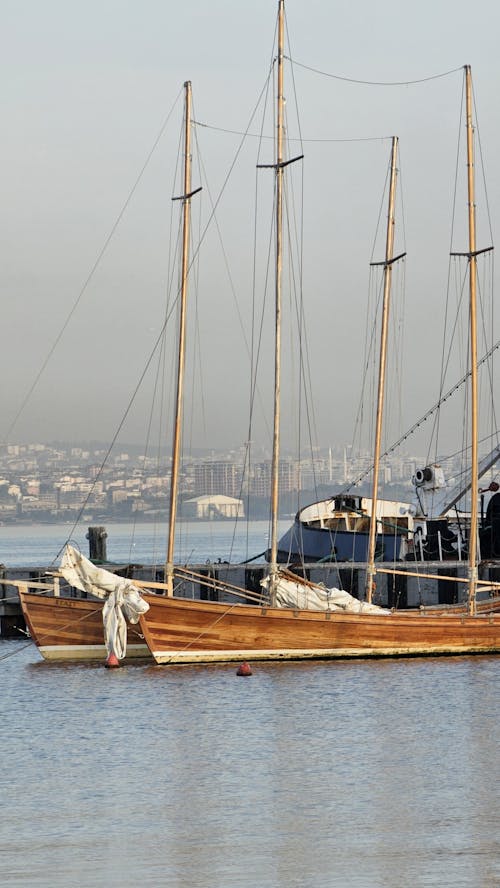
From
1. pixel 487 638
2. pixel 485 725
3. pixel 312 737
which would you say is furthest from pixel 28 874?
pixel 487 638

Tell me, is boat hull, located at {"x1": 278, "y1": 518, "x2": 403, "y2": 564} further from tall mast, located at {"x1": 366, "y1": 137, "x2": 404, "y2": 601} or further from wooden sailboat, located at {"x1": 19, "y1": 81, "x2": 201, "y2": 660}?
wooden sailboat, located at {"x1": 19, "y1": 81, "x2": 201, "y2": 660}

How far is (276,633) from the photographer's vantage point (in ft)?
119

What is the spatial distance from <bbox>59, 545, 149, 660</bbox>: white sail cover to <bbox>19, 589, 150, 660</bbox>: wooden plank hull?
915 mm

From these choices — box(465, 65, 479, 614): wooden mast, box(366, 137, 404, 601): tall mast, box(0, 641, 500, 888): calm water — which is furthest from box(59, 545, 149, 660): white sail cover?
box(465, 65, 479, 614): wooden mast

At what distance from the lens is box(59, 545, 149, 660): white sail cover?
35656 mm

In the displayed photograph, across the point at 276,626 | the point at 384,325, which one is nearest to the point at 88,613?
the point at 276,626

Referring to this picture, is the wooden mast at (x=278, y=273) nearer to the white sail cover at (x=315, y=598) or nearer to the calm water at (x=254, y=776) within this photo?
the white sail cover at (x=315, y=598)

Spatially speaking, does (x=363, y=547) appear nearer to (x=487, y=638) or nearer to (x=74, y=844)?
(x=487, y=638)

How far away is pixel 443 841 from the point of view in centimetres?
1828

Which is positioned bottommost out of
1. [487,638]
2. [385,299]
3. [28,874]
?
[28,874]

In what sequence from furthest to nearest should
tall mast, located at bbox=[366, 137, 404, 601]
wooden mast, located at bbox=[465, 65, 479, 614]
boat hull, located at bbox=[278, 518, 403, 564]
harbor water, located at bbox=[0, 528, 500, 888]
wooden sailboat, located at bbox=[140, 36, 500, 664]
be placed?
1. boat hull, located at bbox=[278, 518, 403, 564]
2. tall mast, located at bbox=[366, 137, 404, 601]
3. wooden mast, located at bbox=[465, 65, 479, 614]
4. wooden sailboat, located at bbox=[140, 36, 500, 664]
5. harbor water, located at bbox=[0, 528, 500, 888]

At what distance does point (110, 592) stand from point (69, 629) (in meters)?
2.71

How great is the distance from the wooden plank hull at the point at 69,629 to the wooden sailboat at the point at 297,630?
8.97 feet

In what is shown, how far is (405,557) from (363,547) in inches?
125
